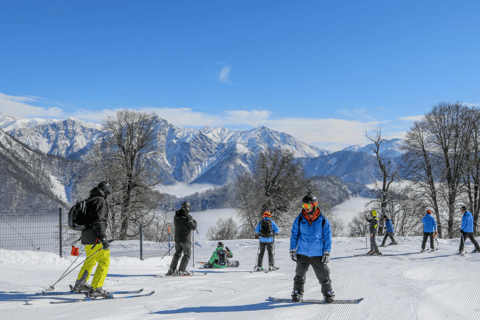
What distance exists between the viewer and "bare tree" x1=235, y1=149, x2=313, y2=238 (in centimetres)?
3491

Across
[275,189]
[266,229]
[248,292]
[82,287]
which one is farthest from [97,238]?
[275,189]

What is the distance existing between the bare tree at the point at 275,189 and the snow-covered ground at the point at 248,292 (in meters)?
21.3

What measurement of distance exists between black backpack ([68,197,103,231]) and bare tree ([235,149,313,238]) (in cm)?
2834

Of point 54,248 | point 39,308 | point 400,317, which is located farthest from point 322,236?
point 54,248

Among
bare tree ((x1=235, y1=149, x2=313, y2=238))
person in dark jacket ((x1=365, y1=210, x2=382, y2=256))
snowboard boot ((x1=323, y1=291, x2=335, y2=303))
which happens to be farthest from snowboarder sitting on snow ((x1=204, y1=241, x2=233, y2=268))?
bare tree ((x1=235, y1=149, x2=313, y2=238))

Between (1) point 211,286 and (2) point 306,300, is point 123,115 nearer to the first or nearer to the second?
(1) point 211,286

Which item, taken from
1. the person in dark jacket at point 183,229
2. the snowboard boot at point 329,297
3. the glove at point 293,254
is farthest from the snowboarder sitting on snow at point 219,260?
the snowboard boot at point 329,297

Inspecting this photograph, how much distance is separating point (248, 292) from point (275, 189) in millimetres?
27916

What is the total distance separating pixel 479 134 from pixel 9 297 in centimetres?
3130

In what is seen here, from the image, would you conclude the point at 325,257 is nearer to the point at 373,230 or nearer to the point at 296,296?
the point at 296,296

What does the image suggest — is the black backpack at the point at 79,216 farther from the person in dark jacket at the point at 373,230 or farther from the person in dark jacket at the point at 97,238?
the person in dark jacket at the point at 373,230

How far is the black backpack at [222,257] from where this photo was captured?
43.0 feet

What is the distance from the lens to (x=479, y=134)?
2812 cm

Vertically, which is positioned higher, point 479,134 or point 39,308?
point 479,134
